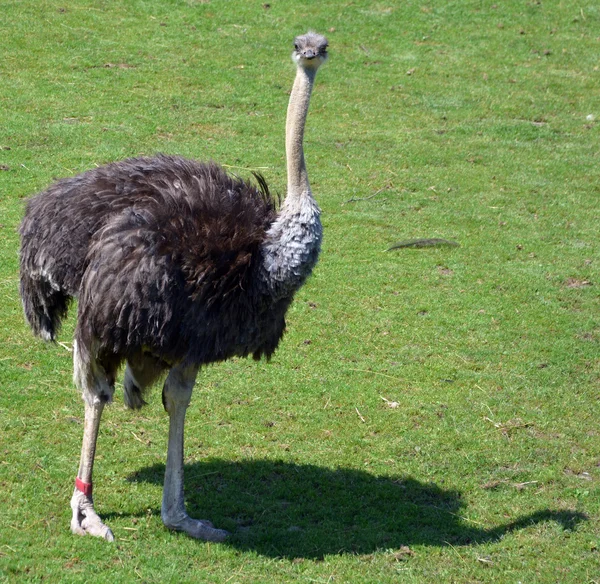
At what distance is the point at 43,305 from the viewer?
594 cm

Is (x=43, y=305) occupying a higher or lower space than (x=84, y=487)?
higher

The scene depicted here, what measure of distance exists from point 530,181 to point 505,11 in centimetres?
459

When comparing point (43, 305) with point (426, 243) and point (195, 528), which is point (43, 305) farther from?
point (426, 243)

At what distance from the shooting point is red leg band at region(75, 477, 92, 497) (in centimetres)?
569

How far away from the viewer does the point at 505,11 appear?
15.1m

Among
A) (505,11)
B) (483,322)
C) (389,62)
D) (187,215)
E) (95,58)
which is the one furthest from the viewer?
(505,11)

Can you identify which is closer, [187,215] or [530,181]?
[187,215]

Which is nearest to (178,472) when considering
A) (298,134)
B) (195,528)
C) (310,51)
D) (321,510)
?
(195,528)

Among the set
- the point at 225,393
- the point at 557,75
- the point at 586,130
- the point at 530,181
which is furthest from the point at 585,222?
the point at 225,393

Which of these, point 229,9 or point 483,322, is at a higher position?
point 229,9

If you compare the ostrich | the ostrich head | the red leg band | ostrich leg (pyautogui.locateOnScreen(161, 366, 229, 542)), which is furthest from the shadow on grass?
the ostrich head

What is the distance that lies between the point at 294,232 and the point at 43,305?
1.60 meters

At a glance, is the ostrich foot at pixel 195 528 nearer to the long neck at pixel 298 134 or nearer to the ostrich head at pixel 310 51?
the long neck at pixel 298 134

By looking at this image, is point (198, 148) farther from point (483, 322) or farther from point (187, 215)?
point (187, 215)
